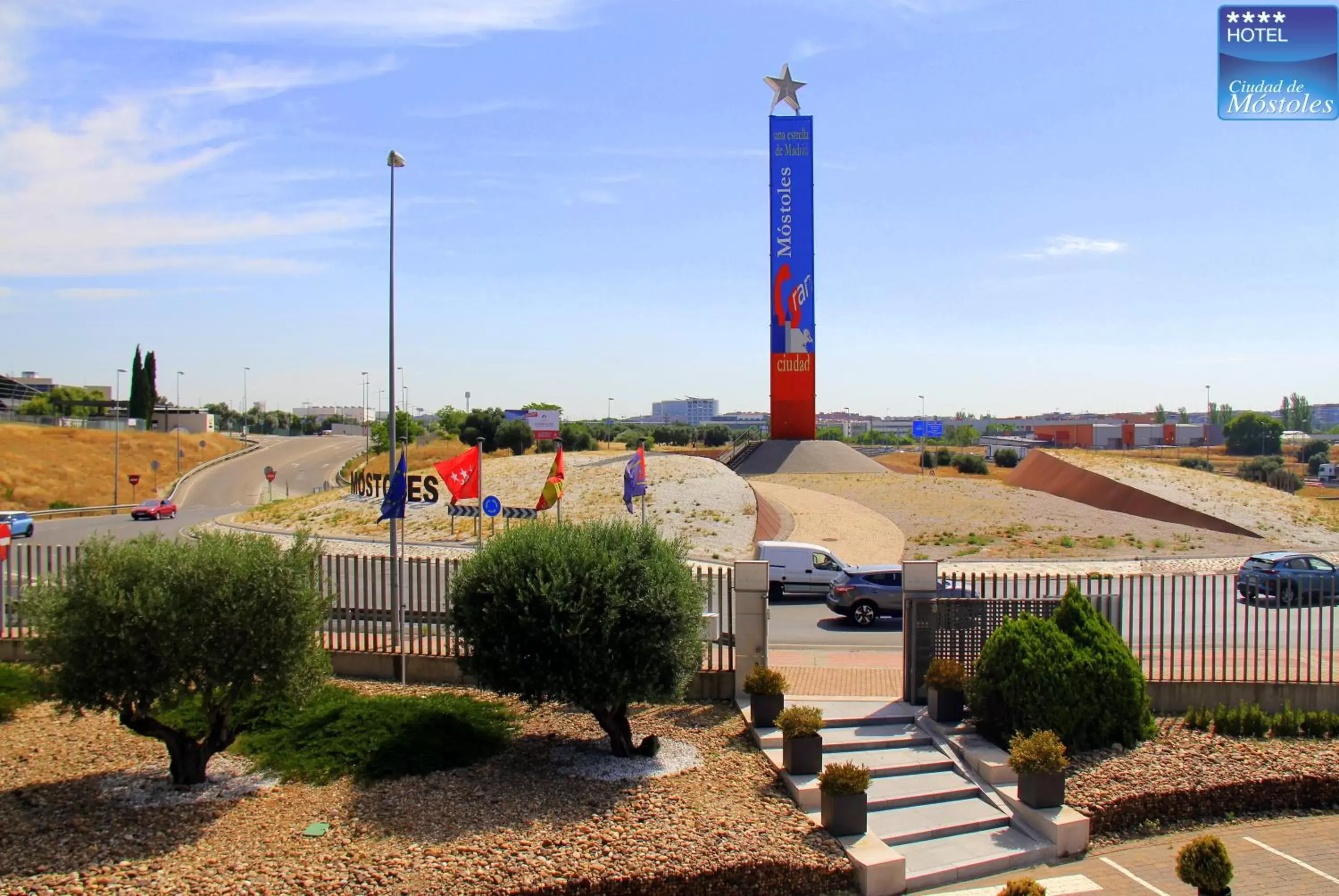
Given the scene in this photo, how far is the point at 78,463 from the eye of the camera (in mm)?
78000

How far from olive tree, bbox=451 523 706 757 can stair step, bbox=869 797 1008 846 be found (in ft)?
8.42

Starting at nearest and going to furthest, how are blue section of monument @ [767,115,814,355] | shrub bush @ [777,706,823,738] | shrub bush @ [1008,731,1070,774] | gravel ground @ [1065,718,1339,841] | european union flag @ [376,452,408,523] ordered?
shrub bush @ [1008,731,1070,774]
gravel ground @ [1065,718,1339,841]
shrub bush @ [777,706,823,738]
european union flag @ [376,452,408,523]
blue section of monument @ [767,115,814,355]

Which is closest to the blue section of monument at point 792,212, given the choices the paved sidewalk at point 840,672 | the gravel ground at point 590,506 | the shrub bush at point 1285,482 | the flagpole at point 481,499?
the gravel ground at point 590,506

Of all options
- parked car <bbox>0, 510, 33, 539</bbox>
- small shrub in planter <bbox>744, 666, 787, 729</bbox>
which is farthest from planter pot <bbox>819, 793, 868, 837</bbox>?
parked car <bbox>0, 510, 33, 539</bbox>

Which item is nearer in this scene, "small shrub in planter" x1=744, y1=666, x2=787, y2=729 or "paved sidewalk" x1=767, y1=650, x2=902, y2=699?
"small shrub in planter" x1=744, y1=666, x2=787, y2=729

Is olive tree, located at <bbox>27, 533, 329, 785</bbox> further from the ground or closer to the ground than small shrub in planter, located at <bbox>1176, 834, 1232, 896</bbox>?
further from the ground

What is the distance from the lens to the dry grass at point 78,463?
223 ft

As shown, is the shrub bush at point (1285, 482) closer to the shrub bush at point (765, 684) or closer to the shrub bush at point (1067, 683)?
the shrub bush at point (1067, 683)

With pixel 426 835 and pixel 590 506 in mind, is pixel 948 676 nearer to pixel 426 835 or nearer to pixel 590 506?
pixel 426 835

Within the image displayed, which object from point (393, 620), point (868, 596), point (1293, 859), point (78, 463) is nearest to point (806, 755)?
point (1293, 859)

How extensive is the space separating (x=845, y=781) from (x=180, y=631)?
651cm

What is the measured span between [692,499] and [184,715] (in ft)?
95.1

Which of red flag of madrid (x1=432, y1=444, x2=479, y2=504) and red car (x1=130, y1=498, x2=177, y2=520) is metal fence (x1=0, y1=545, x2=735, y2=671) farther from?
red car (x1=130, y1=498, x2=177, y2=520)

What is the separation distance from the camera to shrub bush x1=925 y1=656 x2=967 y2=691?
1259cm
